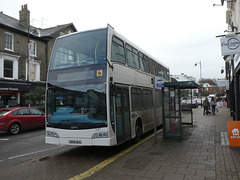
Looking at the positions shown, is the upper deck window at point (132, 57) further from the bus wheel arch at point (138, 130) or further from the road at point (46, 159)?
the road at point (46, 159)

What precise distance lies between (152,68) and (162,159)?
6.38 m

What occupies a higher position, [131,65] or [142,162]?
[131,65]

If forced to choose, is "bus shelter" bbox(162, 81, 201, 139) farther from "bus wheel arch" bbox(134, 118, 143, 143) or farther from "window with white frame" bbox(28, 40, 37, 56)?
"window with white frame" bbox(28, 40, 37, 56)

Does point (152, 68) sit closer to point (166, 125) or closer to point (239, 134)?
point (166, 125)

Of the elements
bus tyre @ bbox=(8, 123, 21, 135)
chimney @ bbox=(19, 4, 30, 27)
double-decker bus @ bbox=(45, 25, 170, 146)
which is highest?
chimney @ bbox=(19, 4, 30, 27)

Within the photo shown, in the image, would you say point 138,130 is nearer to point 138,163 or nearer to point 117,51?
point 138,163

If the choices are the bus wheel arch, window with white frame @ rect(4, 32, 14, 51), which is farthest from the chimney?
the bus wheel arch

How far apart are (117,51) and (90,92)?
1929 millimetres

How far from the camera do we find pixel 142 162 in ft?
18.3

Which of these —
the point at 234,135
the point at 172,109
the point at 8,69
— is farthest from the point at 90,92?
the point at 8,69

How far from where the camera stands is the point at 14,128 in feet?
36.7

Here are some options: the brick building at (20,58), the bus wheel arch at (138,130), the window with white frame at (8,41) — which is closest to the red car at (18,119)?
the bus wheel arch at (138,130)

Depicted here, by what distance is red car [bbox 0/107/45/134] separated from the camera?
10730 millimetres

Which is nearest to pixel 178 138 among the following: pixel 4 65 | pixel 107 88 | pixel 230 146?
pixel 230 146
